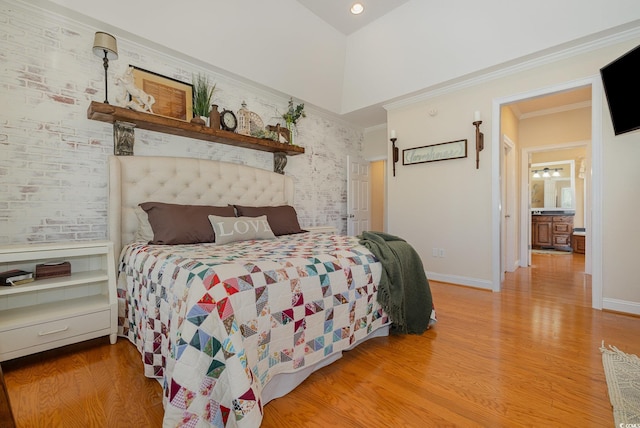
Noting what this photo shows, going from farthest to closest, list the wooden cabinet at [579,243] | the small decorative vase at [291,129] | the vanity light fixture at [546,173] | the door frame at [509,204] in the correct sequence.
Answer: the vanity light fixture at [546,173] → the wooden cabinet at [579,243] → the door frame at [509,204] → the small decorative vase at [291,129]

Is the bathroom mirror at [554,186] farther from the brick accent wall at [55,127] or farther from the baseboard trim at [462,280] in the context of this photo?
the brick accent wall at [55,127]

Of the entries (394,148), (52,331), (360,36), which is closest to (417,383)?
(52,331)

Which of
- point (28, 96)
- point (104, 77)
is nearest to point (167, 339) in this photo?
point (28, 96)

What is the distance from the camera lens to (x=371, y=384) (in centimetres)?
167

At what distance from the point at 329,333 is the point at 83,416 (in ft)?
4.27

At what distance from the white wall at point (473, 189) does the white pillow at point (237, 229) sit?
263cm

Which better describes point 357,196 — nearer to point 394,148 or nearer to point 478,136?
point 394,148

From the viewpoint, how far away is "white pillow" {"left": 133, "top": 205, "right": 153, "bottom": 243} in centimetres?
253

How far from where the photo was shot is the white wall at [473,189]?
285cm

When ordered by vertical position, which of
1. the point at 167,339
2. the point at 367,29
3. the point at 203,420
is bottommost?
the point at 203,420

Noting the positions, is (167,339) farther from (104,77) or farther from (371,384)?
(104,77)

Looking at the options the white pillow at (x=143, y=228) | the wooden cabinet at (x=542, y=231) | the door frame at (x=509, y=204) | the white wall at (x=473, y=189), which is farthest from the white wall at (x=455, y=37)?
the wooden cabinet at (x=542, y=231)

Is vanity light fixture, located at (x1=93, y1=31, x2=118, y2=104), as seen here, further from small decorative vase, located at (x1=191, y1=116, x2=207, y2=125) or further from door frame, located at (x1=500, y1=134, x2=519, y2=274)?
door frame, located at (x1=500, y1=134, x2=519, y2=274)

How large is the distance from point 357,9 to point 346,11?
14 cm
